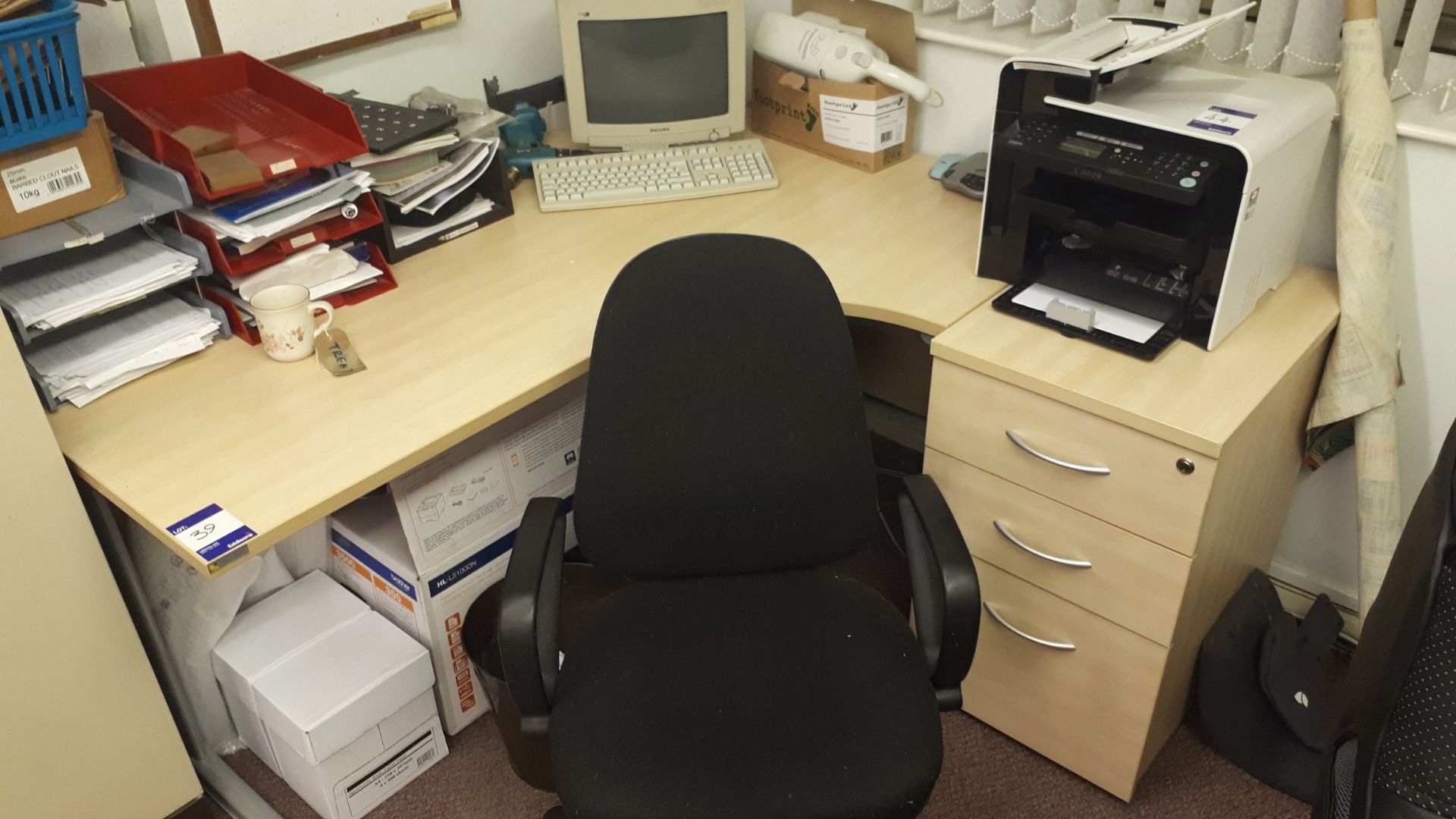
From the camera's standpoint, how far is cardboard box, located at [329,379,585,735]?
1.75 metres

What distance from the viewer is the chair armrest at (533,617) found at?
4.27ft

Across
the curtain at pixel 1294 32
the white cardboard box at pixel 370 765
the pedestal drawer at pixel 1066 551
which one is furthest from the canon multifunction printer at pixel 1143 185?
the white cardboard box at pixel 370 765

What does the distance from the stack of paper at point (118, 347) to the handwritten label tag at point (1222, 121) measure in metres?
1.44

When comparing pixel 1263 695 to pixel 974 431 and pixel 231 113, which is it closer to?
pixel 974 431

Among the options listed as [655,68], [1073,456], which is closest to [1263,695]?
[1073,456]

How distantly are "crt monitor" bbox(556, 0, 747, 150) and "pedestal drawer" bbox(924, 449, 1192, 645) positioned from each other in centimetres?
90

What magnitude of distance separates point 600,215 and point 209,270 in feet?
2.31

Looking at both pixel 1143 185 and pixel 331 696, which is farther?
pixel 331 696

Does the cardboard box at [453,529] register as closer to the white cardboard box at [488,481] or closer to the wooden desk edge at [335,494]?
the white cardboard box at [488,481]

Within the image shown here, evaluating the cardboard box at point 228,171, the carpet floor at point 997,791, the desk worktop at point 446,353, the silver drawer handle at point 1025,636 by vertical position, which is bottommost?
the carpet floor at point 997,791

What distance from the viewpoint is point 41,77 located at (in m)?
1.36

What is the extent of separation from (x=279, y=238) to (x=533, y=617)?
75 cm

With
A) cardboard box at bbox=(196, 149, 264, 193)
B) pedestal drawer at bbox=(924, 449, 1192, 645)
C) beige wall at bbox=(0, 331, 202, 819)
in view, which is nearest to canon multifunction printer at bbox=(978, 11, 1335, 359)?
pedestal drawer at bbox=(924, 449, 1192, 645)

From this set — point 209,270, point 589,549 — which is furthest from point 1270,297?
point 209,270
